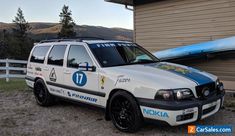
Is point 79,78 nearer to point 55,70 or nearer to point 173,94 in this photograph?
point 55,70

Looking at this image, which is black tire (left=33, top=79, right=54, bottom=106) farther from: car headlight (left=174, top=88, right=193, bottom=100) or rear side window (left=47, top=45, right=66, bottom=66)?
car headlight (left=174, top=88, right=193, bottom=100)

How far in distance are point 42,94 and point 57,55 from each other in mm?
1267

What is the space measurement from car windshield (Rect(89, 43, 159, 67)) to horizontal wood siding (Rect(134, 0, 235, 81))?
3.85 meters

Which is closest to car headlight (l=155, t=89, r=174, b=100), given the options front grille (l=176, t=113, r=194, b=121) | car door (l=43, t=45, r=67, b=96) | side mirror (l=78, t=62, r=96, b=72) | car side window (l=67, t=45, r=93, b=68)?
front grille (l=176, t=113, r=194, b=121)

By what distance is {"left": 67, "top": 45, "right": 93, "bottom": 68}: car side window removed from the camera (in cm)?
638

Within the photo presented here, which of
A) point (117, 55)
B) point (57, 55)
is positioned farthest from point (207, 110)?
point (57, 55)

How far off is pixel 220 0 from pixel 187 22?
1501 mm

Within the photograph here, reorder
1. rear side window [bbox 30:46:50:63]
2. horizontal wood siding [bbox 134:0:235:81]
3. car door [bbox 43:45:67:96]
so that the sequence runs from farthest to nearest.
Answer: horizontal wood siding [bbox 134:0:235:81], rear side window [bbox 30:46:50:63], car door [bbox 43:45:67:96]

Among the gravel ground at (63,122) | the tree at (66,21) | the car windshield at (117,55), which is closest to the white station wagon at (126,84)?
the car windshield at (117,55)

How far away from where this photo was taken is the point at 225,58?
964cm

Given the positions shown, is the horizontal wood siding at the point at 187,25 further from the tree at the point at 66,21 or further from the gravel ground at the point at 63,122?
the tree at the point at 66,21

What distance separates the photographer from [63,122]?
6.43m

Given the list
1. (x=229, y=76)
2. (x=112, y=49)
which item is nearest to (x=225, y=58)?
(x=229, y=76)

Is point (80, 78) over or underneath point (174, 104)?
Answer: over
